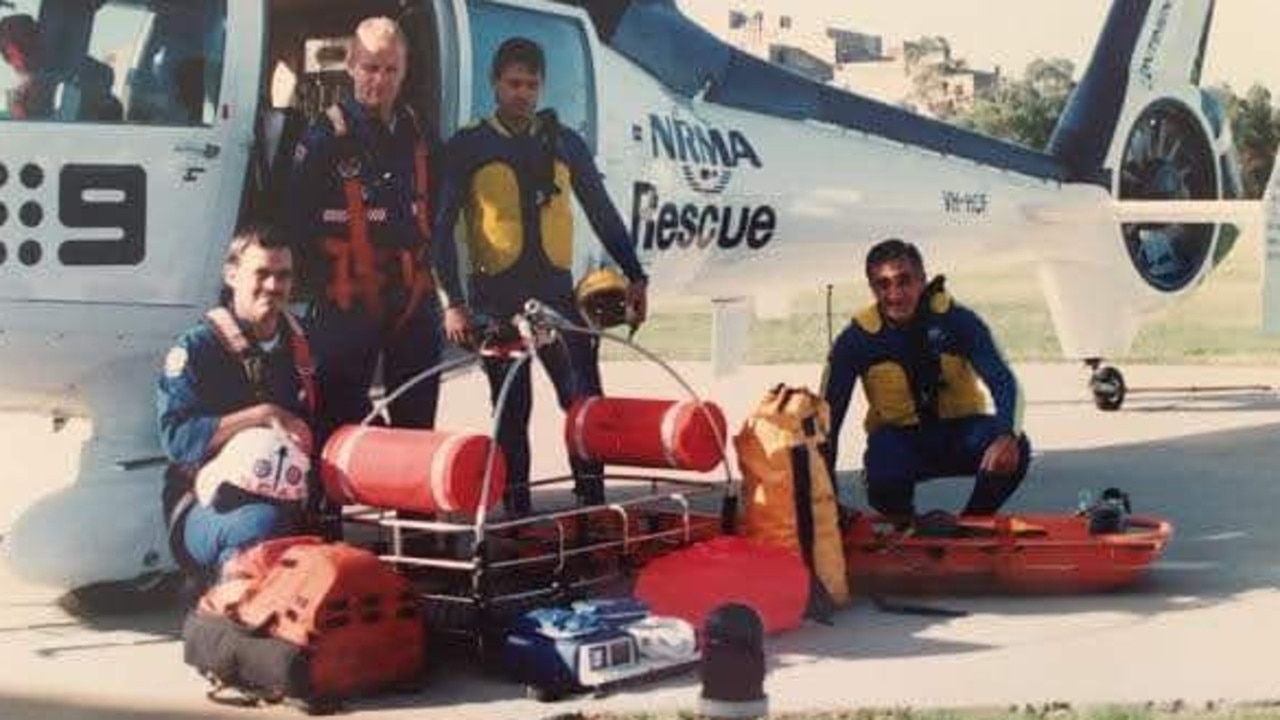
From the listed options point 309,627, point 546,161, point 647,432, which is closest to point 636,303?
point 546,161

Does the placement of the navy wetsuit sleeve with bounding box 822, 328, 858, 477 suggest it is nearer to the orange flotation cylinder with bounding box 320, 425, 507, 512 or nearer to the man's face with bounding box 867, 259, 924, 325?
the man's face with bounding box 867, 259, 924, 325

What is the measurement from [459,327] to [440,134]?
2.26 feet

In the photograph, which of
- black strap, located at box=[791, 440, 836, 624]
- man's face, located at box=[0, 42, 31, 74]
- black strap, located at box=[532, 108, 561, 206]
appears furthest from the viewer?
black strap, located at box=[532, 108, 561, 206]

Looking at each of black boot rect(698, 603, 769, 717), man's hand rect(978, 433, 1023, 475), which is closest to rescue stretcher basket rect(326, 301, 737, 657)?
man's hand rect(978, 433, 1023, 475)

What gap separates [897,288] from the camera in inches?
245

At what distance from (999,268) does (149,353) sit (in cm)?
609

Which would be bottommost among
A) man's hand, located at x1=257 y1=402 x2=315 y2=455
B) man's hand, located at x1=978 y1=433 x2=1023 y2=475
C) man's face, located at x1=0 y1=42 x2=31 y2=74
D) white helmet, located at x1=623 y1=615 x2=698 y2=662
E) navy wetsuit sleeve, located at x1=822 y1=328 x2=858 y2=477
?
white helmet, located at x1=623 y1=615 x2=698 y2=662

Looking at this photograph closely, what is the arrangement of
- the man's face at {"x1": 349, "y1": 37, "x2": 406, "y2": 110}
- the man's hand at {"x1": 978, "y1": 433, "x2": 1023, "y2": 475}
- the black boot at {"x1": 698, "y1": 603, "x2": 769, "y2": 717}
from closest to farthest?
the black boot at {"x1": 698, "y1": 603, "x2": 769, "y2": 717}, the man's face at {"x1": 349, "y1": 37, "x2": 406, "y2": 110}, the man's hand at {"x1": 978, "y1": 433, "x2": 1023, "y2": 475}

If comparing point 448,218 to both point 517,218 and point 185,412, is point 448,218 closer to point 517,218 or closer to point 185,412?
point 517,218

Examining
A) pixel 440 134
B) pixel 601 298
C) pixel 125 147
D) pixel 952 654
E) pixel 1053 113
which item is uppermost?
pixel 1053 113

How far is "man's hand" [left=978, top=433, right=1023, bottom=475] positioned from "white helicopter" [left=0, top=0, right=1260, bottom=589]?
1.75m

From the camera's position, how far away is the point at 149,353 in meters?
5.64

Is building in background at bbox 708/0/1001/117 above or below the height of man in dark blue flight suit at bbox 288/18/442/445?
above

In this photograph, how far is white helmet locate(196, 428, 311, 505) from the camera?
197 inches
